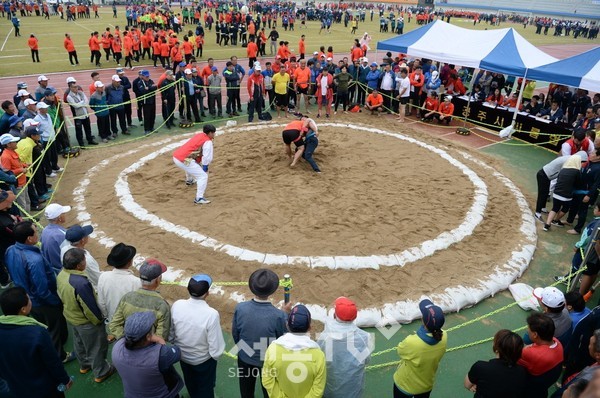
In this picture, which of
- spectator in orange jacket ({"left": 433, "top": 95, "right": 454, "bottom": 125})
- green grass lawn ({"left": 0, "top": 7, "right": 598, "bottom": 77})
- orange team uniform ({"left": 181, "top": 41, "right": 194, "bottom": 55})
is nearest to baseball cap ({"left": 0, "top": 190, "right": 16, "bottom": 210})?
spectator in orange jacket ({"left": 433, "top": 95, "right": 454, "bottom": 125})

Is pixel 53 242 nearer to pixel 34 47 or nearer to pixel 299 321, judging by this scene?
pixel 299 321

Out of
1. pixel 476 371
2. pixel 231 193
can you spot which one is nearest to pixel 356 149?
pixel 231 193

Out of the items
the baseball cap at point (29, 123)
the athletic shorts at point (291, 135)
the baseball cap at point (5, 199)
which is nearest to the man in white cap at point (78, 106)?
the baseball cap at point (29, 123)

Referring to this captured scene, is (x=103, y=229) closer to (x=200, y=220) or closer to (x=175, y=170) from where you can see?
(x=200, y=220)

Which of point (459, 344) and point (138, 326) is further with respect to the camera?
point (459, 344)

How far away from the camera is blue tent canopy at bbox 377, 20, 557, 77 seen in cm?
1305

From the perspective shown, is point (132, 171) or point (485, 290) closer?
point (485, 290)

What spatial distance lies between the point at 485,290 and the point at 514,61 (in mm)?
9666

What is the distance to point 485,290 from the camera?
20.5 ft

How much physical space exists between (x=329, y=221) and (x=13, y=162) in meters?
5.93

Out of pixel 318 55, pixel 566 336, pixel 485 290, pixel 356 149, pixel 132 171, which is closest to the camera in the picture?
pixel 566 336

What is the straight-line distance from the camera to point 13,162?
293 inches

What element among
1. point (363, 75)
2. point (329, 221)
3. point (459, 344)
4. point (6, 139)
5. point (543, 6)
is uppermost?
point (543, 6)

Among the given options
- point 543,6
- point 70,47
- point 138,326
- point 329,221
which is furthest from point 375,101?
point 543,6
